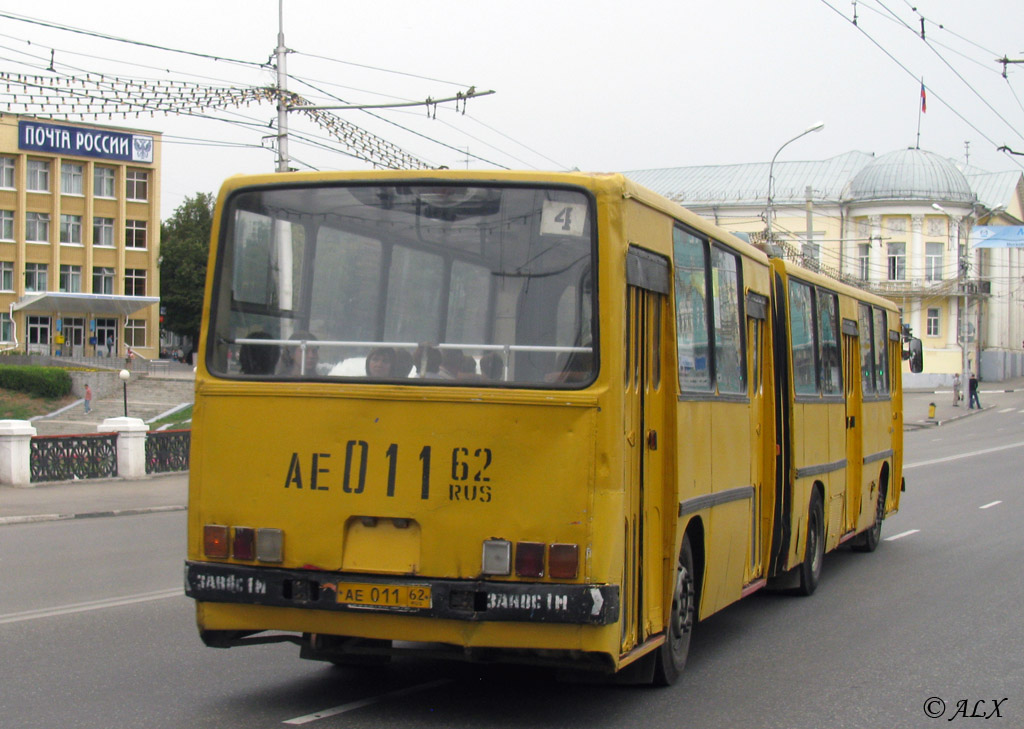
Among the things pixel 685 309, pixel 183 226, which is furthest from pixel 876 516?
pixel 183 226

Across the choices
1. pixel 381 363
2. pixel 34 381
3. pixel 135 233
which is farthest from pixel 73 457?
pixel 135 233

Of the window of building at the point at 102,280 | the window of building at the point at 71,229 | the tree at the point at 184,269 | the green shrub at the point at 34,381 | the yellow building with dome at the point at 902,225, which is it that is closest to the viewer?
the green shrub at the point at 34,381

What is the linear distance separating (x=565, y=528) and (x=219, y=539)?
1.80 m

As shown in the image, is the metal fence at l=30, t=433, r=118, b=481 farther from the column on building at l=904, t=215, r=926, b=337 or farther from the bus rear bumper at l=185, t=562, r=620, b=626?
the column on building at l=904, t=215, r=926, b=337

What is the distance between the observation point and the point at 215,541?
21.6 feet

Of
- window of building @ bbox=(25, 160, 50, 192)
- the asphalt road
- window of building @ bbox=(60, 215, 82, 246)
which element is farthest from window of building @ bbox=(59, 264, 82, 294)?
the asphalt road

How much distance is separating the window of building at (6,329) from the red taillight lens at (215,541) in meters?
75.2

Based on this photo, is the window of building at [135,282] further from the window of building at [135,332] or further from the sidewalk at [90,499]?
the sidewalk at [90,499]

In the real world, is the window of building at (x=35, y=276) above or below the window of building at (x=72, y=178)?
below

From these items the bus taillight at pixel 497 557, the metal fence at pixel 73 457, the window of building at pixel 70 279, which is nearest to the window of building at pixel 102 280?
the window of building at pixel 70 279

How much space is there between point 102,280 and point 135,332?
12.7 ft

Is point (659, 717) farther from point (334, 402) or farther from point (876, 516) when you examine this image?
point (876, 516)

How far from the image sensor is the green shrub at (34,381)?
60562 mm

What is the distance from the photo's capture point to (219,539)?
657cm
